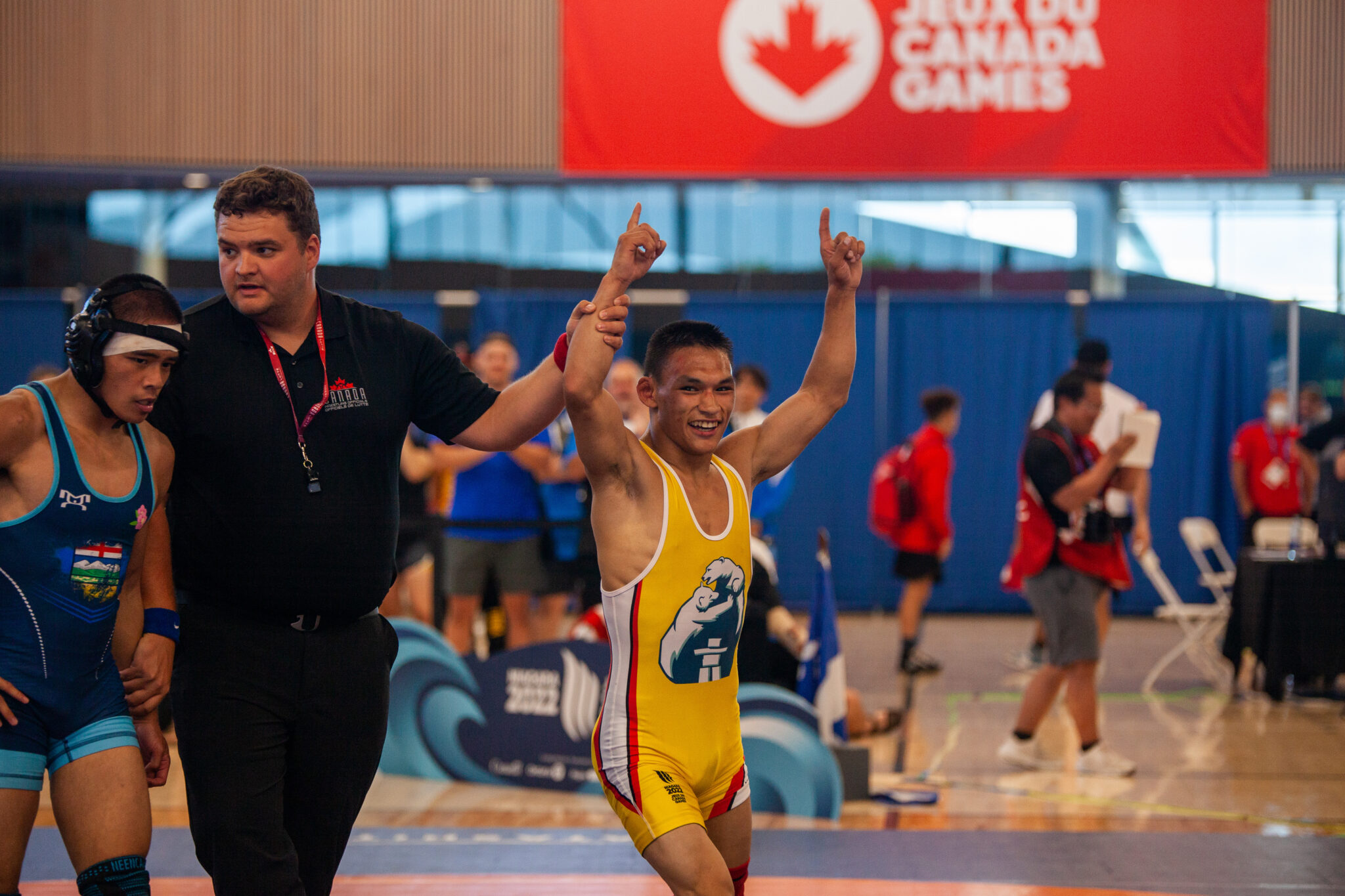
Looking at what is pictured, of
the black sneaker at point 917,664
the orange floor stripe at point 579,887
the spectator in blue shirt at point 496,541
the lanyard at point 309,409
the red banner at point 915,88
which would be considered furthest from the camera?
the black sneaker at point 917,664

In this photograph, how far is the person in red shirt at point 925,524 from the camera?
7.37 metres

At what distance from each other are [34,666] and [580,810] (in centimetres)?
282

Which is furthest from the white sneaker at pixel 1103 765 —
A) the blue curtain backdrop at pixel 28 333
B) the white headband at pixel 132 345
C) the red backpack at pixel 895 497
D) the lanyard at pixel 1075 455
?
the blue curtain backdrop at pixel 28 333

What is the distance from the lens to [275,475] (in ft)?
7.02

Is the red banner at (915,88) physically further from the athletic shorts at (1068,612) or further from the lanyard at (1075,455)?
the athletic shorts at (1068,612)

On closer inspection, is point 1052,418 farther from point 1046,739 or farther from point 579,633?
point 579,633

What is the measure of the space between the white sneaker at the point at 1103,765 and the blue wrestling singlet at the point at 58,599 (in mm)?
4170

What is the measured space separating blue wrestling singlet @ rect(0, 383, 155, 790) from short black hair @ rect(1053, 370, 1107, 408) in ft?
13.4

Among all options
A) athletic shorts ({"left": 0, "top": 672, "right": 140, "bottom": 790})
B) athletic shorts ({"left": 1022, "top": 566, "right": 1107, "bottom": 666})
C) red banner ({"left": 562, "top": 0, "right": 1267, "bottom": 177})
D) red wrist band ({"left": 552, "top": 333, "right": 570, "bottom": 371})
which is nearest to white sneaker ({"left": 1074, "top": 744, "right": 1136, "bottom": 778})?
athletic shorts ({"left": 1022, "top": 566, "right": 1107, "bottom": 666})

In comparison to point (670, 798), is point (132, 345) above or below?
above

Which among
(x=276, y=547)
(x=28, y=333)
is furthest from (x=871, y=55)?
(x=28, y=333)

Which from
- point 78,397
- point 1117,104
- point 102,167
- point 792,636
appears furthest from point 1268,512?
point 78,397

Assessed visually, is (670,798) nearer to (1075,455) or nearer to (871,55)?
(1075,455)

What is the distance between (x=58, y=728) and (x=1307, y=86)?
6468mm
